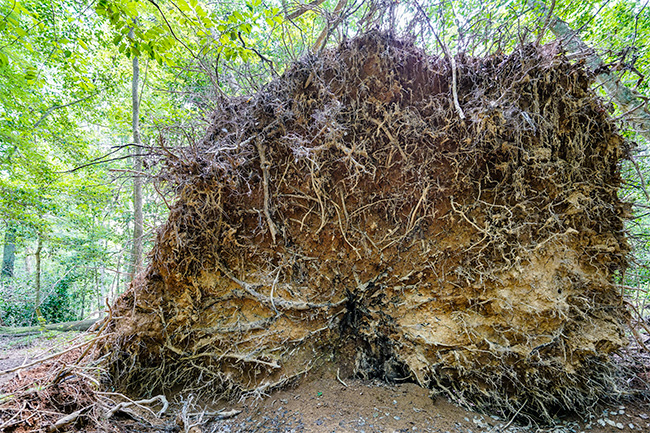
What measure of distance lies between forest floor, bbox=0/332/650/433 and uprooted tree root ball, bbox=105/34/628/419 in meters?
0.14

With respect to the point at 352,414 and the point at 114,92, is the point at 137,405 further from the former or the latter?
the point at 114,92

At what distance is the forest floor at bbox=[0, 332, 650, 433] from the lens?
6.78 feet

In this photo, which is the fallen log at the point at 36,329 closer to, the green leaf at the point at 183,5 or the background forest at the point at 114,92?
the background forest at the point at 114,92

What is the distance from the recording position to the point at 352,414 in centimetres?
219

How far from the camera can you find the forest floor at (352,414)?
6.78 feet

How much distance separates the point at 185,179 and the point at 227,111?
100cm

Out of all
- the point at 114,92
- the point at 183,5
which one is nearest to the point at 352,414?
the point at 183,5

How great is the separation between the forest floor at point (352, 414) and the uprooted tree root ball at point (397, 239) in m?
0.14

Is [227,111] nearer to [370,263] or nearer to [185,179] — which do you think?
[185,179]

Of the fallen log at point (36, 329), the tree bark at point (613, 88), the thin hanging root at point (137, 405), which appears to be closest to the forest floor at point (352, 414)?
the thin hanging root at point (137, 405)

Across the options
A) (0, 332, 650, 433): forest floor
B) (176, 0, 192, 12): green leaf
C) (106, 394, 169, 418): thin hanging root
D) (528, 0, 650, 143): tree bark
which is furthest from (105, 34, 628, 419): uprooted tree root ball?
(176, 0, 192, 12): green leaf

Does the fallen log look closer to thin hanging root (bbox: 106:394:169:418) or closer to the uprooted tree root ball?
the uprooted tree root ball

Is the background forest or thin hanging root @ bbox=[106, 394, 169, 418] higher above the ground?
the background forest

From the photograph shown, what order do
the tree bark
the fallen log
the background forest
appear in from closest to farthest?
the tree bark → the background forest → the fallen log
